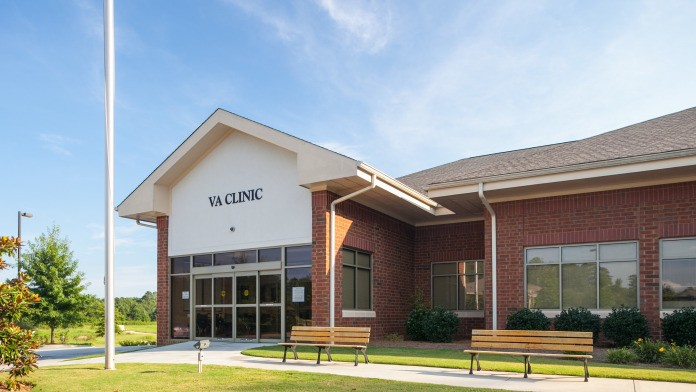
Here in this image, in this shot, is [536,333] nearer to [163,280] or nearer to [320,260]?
[320,260]

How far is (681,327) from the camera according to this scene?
13.2 meters

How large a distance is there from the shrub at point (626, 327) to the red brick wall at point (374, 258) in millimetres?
6624

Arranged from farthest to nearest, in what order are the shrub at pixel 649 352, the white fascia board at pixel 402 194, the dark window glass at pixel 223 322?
the dark window glass at pixel 223 322 < the white fascia board at pixel 402 194 < the shrub at pixel 649 352

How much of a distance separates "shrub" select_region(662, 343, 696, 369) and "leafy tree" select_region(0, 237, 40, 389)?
37.5 ft

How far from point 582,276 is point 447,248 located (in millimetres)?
5812

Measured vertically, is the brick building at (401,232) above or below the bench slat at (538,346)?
above

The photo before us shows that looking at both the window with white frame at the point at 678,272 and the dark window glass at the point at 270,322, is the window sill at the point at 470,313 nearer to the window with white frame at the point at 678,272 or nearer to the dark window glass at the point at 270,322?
the dark window glass at the point at 270,322

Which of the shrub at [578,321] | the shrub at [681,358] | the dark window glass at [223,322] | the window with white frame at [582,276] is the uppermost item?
the window with white frame at [582,276]

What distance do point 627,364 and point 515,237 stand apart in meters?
4.91

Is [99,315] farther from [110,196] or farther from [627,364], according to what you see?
[627,364]

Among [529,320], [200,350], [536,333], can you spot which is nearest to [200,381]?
[200,350]

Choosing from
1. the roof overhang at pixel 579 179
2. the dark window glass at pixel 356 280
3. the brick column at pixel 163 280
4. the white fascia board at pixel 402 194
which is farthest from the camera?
the brick column at pixel 163 280

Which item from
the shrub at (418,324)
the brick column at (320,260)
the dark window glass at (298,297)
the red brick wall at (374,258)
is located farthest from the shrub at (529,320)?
the dark window glass at (298,297)

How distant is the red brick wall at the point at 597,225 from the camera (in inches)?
558
